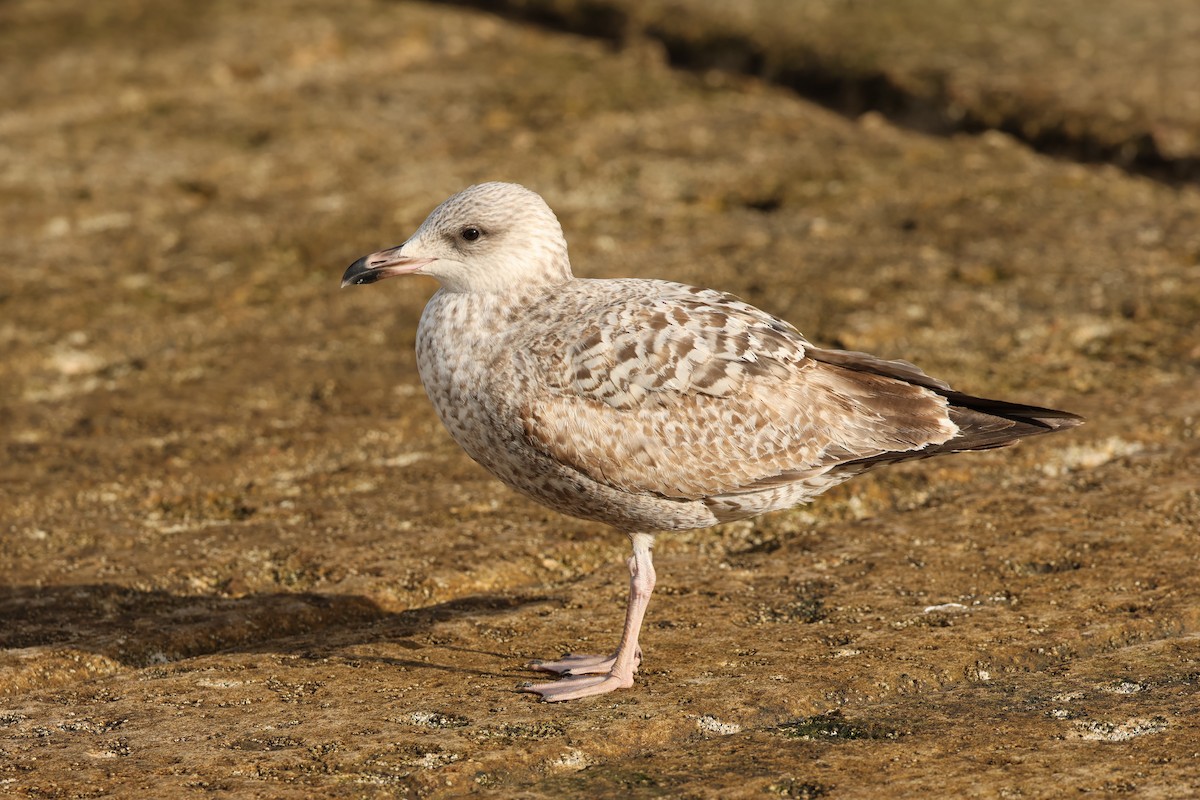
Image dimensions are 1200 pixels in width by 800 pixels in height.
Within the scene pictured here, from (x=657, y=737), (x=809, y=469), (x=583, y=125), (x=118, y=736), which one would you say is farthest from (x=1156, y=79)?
(x=118, y=736)

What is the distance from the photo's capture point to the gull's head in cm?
580

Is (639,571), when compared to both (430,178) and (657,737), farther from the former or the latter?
(430,178)

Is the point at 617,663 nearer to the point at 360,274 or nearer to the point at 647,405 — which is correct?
the point at 647,405

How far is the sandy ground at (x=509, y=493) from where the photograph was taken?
4668 mm

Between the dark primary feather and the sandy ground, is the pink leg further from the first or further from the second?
the dark primary feather

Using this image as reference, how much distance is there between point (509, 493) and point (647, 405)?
156 cm

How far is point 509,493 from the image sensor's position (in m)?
6.81

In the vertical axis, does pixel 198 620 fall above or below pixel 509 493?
below

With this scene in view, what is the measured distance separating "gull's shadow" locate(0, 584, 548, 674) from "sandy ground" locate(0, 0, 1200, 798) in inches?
0.7

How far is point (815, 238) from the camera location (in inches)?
362

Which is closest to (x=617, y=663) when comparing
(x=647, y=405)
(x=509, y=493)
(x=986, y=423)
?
(x=647, y=405)

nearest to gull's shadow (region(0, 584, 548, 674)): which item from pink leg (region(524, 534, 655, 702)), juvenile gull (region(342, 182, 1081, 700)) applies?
pink leg (region(524, 534, 655, 702))

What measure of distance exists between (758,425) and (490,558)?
53.7 inches

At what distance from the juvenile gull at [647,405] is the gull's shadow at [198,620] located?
693mm
